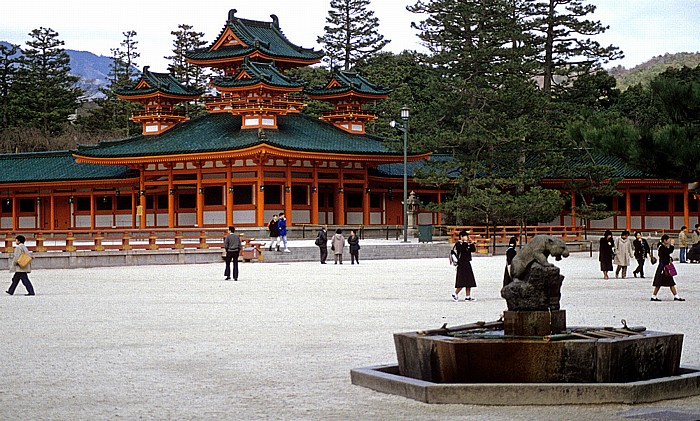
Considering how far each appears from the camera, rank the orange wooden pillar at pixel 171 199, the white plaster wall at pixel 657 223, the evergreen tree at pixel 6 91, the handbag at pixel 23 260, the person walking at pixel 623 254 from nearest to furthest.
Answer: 1. the handbag at pixel 23 260
2. the person walking at pixel 623 254
3. the orange wooden pillar at pixel 171 199
4. the white plaster wall at pixel 657 223
5. the evergreen tree at pixel 6 91

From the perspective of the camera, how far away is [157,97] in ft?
171

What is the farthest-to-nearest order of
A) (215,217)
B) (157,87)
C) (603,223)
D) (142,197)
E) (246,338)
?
1. (603,223)
2. (157,87)
3. (142,197)
4. (215,217)
5. (246,338)

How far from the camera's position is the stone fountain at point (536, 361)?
931 cm

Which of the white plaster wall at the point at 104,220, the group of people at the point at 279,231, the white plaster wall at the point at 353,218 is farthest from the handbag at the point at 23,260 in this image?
the white plaster wall at the point at 104,220

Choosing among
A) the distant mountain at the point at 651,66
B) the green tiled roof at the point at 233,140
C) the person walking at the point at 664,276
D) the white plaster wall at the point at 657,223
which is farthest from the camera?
the distant mountain at the point at 651,66

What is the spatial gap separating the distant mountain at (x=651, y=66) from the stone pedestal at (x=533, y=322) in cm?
11434

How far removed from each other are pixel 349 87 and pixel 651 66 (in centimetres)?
9302

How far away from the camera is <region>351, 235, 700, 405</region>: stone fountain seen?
9312 millimetres

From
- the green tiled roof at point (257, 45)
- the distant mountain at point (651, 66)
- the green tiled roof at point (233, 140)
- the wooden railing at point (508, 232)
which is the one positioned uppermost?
the distant mountain at point (651, 66)

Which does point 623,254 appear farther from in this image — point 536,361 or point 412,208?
point 412,208

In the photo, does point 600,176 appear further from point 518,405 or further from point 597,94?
point 518,405

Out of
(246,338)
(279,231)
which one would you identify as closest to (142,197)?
(279,231)

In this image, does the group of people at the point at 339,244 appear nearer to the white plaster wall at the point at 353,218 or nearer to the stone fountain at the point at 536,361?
the white plaster wall at the point at 353,218

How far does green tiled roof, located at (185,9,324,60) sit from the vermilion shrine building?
0.08 m
